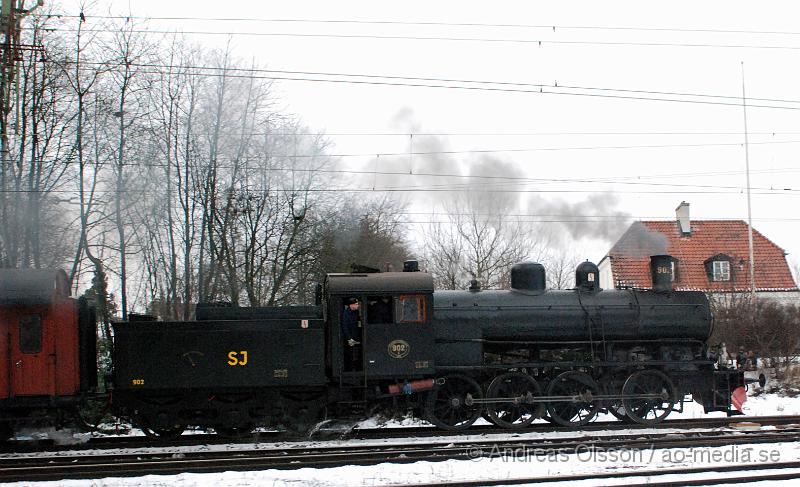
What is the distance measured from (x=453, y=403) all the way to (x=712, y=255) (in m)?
20.7

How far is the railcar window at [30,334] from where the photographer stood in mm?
12406

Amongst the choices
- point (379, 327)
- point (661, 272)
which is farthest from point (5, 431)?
point (661, 272)

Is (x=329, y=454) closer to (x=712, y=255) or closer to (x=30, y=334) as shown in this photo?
(x=30, y=334)

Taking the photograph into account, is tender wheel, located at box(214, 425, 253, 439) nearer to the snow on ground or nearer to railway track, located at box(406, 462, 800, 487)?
the snow on ground

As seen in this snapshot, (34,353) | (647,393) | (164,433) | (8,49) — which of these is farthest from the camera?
(8,49)

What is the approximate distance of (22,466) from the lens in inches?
424

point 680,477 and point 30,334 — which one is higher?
point 30,334

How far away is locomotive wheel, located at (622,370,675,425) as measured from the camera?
560 inches

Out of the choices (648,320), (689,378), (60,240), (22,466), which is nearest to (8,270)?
(22,466)

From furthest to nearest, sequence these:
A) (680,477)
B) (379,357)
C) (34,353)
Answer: (379,357)
(34,353)
(680,477)

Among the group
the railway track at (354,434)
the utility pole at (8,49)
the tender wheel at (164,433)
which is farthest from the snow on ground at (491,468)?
the utility pole at (8,49)

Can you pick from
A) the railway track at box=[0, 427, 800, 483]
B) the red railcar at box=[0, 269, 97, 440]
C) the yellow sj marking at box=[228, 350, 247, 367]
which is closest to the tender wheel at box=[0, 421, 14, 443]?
the red railcar at box=[0, 269, 97, 440]

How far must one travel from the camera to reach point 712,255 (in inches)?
1192

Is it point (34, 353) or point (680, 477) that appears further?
point (34, 353)
